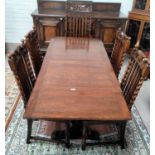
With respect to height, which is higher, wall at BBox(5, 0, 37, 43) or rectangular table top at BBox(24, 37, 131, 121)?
wall at BBox(5, 0, 37, 43)

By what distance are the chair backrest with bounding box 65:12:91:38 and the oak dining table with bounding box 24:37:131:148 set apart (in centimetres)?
71

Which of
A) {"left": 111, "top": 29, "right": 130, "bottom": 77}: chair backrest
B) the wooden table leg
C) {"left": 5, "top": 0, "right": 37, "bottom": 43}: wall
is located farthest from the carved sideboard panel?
the wooden table leg

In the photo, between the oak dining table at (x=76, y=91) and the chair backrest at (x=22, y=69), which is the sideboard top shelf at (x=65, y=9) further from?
the chair backrest at (x=22, y=69)

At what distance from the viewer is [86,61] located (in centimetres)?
193

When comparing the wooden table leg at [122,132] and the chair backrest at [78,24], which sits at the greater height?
the chair backrest at [78,24]

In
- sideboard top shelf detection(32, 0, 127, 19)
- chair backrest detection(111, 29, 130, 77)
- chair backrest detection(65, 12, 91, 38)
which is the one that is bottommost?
chair backrest detection(111, 29, 130, 77)

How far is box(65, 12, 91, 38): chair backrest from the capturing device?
269 centimetres

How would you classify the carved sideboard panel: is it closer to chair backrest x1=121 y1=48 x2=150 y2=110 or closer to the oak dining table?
the oak dining table

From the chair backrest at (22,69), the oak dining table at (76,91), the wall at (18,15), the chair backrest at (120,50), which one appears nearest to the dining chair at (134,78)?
the oak dining table at (76,91)

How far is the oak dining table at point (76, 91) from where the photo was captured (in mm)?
1271

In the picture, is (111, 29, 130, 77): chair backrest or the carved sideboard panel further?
the carved sideboard panel

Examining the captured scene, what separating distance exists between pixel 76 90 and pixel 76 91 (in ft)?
0.05

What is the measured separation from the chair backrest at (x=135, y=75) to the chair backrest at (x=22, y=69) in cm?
96
